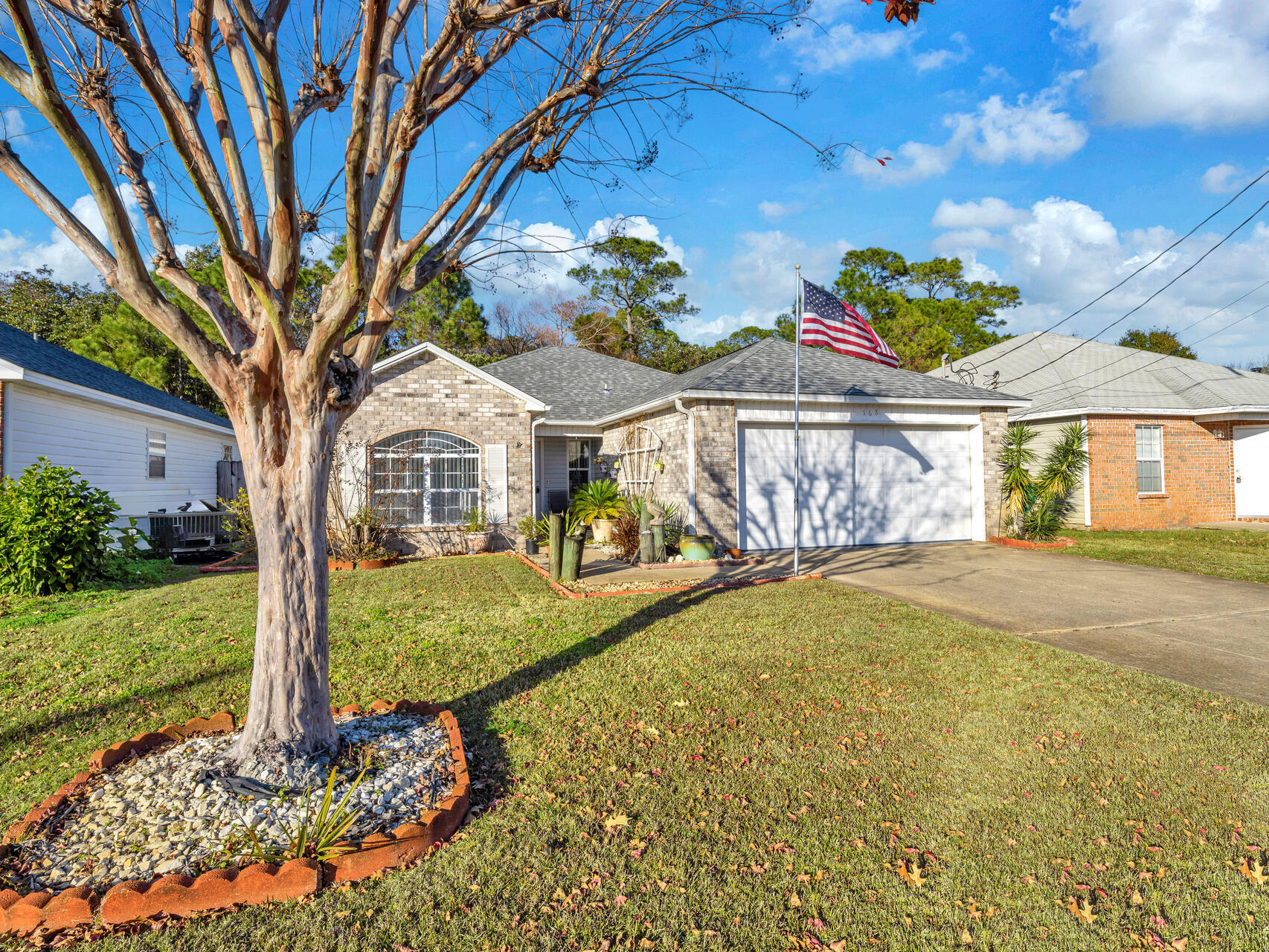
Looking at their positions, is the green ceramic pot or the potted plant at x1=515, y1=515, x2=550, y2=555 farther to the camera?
the potted plant at x1=515, y1=515, x2=550, y2=555

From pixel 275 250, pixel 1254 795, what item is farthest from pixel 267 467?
pixel 1254 795

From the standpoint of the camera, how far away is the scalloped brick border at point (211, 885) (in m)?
2.49

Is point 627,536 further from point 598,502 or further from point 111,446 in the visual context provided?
point 111,446

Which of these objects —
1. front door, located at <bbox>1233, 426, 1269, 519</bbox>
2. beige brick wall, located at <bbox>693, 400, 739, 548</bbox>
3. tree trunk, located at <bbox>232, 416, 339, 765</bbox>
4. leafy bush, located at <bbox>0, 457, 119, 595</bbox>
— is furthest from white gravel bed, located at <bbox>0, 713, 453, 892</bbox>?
front door, located at <bbox>1233, 426, 1269, 519</bbox>

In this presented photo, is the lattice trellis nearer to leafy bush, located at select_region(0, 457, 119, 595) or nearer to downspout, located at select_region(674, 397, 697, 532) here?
downspout, located at select_region(674, 397, 697, 532)

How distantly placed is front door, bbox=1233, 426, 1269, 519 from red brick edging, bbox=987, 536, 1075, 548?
7.26m

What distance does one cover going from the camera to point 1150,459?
1644 centimetres

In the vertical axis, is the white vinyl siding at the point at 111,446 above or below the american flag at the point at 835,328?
below

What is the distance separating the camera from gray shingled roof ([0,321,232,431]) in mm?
11250

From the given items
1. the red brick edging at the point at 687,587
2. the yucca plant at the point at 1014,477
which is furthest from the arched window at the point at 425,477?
the yucca plant at the point at 1014,477

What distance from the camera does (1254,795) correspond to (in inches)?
136

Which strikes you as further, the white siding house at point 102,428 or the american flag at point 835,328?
the white siding house at point 102,428

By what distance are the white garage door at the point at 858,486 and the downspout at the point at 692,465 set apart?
40.7 inches

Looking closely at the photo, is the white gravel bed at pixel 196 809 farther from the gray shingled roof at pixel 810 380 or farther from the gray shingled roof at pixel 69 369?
the gray shingled roof at pixel 69 369
